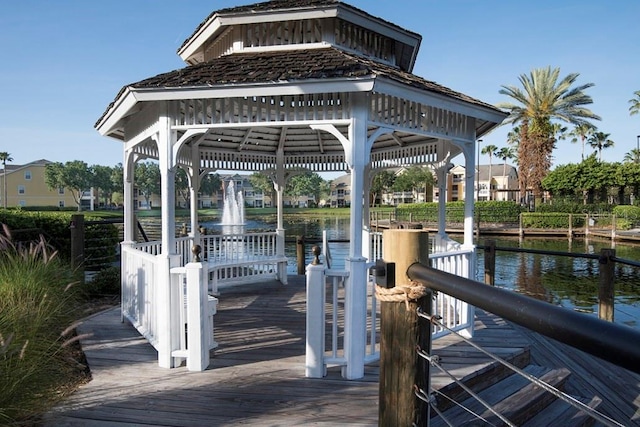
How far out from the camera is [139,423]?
3002 mm

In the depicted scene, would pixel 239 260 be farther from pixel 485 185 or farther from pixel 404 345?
pixel 485 185

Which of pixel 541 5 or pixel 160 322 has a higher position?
pixel 541 5

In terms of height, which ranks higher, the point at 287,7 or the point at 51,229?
the point at 287,7

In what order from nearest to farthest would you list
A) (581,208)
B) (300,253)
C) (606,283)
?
(606,283), (300,253), (581,208)

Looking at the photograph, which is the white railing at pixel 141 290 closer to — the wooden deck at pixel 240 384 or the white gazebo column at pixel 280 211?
the wooden deck at pixel 240 384

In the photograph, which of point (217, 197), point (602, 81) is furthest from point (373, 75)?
point (217, 197)

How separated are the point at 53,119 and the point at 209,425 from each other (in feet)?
95.7

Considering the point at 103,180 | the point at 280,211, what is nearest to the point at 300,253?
the point at 280,211

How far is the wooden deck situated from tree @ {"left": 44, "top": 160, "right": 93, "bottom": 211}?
66732mm

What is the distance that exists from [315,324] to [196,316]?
1.16 m

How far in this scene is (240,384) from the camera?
3648 mm

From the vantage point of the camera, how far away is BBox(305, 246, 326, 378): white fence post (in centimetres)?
385

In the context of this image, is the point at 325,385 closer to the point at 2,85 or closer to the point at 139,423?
the point at 139,423

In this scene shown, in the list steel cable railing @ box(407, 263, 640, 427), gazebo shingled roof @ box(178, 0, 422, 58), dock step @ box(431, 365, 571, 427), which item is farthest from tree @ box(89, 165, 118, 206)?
steel cable railing @ box(407, 263, 640, 427)
